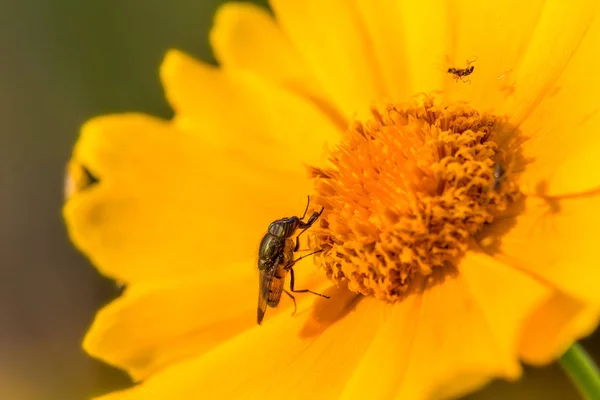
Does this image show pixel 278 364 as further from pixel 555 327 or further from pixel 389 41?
pixel 389 41

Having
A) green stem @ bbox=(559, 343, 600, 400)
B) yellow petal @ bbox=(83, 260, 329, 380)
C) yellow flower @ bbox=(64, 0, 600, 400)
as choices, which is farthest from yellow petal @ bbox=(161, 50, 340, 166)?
green stem @ bbox=(559, 343, 600, 400)

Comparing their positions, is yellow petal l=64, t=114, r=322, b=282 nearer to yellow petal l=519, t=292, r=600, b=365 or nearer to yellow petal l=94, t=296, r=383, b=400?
yellow petal l=94, t=296, r=383, b=400

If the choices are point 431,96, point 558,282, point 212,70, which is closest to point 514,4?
point 431,96

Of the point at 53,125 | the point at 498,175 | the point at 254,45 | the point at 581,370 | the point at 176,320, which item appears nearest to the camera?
the point at 581,370

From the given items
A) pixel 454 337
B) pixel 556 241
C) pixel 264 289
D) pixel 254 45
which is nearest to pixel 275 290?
pixel 264 289

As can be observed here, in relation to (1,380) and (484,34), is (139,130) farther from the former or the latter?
(1,380)
